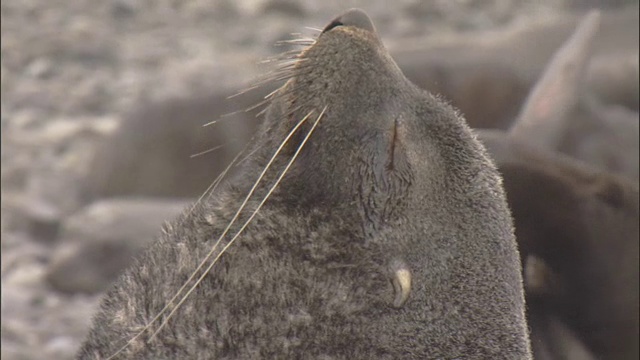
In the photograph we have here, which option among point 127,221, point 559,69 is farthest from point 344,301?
point 127,221

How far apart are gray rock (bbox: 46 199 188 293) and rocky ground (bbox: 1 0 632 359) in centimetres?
5

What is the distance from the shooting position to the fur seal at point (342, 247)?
221 centimetres

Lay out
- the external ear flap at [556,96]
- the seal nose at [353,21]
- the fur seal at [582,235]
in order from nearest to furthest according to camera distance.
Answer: the seal nose at [353,21], the fur seal at [582,235], the external ear flap at [556,96]

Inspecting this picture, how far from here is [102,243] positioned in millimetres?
4945

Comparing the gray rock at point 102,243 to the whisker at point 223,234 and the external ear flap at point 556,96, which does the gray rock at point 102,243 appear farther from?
the whisker at point 223,234

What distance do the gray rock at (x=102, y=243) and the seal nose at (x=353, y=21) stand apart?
2503mm

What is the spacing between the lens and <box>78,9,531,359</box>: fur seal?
2205mm

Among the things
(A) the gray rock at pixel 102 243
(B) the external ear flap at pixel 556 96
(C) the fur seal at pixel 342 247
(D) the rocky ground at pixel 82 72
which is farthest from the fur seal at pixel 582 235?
(D) the rocky ground at pixel 82 72

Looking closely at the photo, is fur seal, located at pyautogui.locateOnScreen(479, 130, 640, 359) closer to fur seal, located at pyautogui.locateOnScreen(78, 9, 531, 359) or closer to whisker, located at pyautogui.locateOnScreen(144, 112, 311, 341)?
fur seal, located at pyautogui.locateOnScreen(78, 9, 531, 359)

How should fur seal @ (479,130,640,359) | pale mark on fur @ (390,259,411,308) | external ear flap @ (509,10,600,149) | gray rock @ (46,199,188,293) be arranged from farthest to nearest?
gray rock @ (46,199,188,293), external ear flap @ (509,10,600,149), fur seal @ (479,130,640,359), pale mark on fur @ (390,259,411,308)

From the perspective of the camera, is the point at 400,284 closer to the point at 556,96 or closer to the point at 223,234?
the point at 223,234

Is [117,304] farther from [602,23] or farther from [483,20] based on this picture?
[483,20]

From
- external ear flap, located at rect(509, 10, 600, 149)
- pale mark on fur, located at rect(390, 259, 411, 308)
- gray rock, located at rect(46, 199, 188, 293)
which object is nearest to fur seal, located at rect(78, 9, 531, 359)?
pale mark on fur, located at rect(390, 259, 411, 308)

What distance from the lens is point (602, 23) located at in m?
5.74
